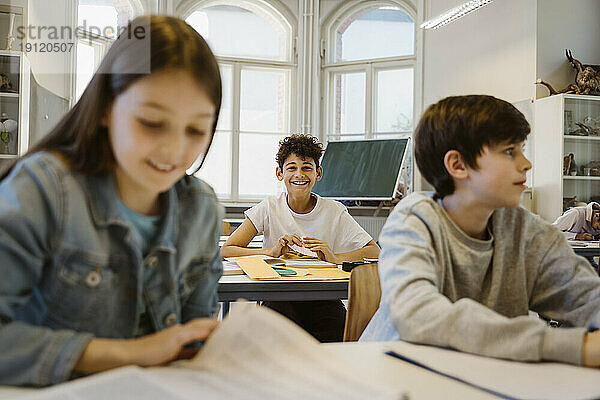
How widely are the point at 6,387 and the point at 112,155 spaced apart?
0.36 m

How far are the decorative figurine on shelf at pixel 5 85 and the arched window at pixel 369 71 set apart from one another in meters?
3.79

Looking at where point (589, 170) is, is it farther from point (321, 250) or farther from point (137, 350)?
point (137, 350)

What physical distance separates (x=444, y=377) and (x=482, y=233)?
1.97 ft

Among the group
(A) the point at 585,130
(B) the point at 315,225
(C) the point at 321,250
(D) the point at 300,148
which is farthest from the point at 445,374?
(A) the point at 585,130

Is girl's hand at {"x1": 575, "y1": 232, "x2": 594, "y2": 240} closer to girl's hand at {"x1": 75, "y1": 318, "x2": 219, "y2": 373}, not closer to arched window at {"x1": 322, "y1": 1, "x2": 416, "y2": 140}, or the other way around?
arched window at {"x1": 322, "y1": 1, "x2": 416, "y2": 140}

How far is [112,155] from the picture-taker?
2.95ft

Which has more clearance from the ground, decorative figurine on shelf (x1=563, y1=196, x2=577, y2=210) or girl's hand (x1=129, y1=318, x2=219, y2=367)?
decorative figurine on shelf (x1=563, y1=196, x2=577, y2=210)

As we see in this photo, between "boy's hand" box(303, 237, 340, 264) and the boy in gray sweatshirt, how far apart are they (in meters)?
1.34

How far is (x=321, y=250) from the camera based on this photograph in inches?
109

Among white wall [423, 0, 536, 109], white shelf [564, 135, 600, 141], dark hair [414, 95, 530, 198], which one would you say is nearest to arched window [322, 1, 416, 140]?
white wall [423, 0, 536, 109]

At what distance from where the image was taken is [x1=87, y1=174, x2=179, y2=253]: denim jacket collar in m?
0.85

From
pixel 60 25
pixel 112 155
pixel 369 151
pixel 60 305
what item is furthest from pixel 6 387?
pixel 369 151

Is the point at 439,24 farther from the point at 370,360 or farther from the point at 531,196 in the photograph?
the point at 370,360

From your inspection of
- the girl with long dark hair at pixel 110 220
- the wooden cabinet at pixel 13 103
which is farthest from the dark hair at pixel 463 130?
the wooden cabinet at pixel 13 103
